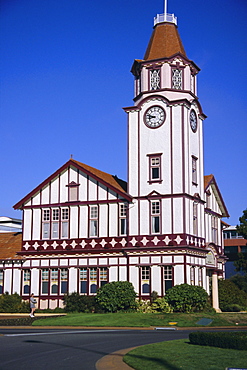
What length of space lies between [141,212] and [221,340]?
2469 cm

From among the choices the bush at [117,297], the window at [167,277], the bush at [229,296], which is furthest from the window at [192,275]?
the bush at [229,296]

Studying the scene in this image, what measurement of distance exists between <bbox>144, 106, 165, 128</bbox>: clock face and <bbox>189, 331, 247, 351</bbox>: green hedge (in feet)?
86.8

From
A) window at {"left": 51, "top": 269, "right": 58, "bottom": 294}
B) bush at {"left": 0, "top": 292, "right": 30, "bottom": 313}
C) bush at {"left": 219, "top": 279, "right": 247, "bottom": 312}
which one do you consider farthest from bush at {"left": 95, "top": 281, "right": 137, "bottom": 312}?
bush at {"left": 219, "top": 279, "right": 247, "bottom": 312}

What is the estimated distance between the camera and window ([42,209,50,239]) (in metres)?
45.9

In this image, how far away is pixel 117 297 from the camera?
133 ft

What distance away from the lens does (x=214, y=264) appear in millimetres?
46938

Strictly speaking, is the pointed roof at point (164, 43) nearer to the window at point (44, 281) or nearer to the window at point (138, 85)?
the window at point (138, 85)

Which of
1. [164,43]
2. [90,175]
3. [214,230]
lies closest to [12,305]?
[90,175]

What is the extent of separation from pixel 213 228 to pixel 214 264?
4.04 metres

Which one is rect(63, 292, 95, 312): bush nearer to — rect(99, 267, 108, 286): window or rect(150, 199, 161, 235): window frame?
rect(99, 267, 108, 286): window

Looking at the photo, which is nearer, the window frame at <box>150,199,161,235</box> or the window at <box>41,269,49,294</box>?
the window frame at <box>150,199,161,235</box>

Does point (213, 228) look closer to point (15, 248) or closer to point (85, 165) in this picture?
point (85, 165)

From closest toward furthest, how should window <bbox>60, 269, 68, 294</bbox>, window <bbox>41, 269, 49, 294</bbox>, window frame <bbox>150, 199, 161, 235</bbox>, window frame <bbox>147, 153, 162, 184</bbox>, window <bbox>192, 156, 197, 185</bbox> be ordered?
window frame <bbox>150, 199, 161, 235</bbox> < window frame <bbox>147, 153, 162, 184</bbox> < window <bbox>60, 269, 68, 294</bbox> < window <bbox>192, 156, 197, 185</bbox> < window <bbox>41, 269, 49, 294</bbox>

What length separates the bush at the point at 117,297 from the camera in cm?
4053
